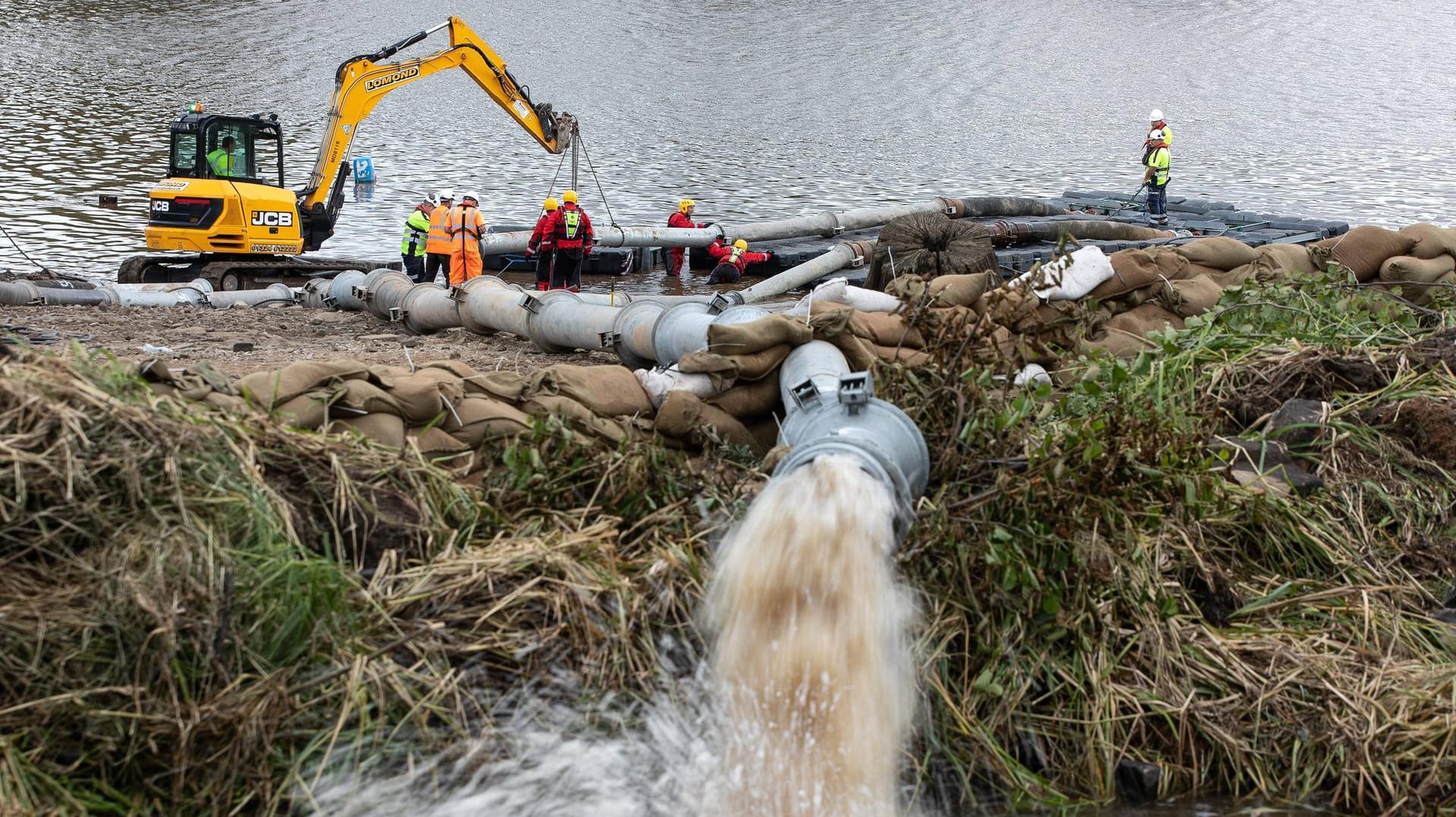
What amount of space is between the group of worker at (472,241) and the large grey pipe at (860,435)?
809cm

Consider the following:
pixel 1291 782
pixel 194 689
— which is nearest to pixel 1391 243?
pixel 1291 782

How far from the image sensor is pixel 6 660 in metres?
3.24

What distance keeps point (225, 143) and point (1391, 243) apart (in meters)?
12.2

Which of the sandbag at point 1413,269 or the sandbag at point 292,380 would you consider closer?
the sandbag at point 292,380

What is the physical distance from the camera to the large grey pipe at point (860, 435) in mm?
4070

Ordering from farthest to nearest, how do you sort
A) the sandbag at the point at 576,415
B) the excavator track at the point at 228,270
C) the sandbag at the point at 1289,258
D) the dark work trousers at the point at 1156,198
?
the dark work trousers at the point at 1156,198
the excavator track at the point at 228,270
the sandbag at the point at 1289,258
the sandbag at the point at 576,415

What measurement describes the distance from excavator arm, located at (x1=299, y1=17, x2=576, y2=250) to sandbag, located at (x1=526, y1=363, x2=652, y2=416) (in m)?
11.0

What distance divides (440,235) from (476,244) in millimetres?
365

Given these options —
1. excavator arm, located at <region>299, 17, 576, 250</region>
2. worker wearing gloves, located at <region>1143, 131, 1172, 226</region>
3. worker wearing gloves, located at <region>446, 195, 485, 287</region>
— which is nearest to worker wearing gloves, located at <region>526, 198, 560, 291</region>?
worker wearing gloves, located at <region>446, 195, 485, 287</region>

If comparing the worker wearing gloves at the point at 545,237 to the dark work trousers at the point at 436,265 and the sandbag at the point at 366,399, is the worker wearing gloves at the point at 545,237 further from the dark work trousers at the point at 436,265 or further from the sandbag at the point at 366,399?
the sandbag at the point at 366,399

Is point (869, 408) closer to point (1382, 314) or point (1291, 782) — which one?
point (1291, 782)

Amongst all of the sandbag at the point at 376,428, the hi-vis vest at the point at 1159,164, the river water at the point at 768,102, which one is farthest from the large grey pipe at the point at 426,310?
the hi-vis vest at the point at 1159,164

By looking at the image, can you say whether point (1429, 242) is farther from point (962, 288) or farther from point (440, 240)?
point (440, 240)

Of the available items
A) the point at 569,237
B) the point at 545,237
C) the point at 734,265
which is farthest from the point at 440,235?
the point at 734,265
